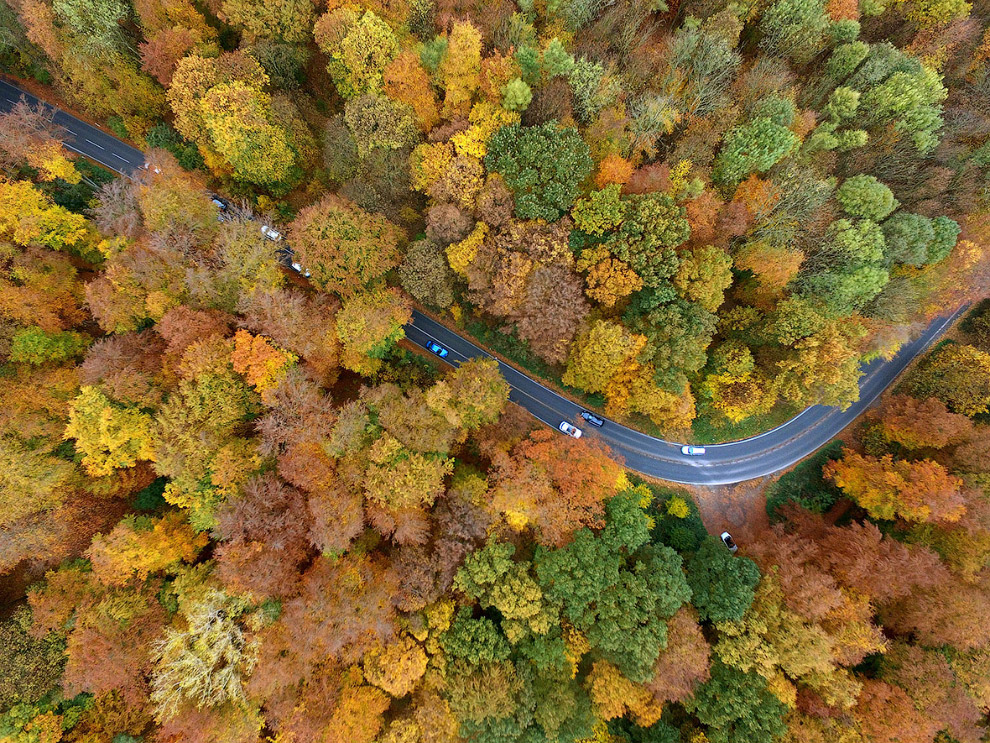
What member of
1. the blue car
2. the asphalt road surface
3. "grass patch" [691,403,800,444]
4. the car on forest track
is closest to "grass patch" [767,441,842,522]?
"grass patch" [691,403,800,444]

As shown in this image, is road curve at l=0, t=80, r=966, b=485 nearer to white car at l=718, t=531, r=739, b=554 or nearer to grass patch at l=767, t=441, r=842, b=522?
grass patch at l=767, t=441, r=842, b=522

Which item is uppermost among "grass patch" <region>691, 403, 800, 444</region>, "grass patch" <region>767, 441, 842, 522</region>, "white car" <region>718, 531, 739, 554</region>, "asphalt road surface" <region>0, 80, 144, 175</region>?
"asphalt road surface" <region>0, 80, 144, 175</region>

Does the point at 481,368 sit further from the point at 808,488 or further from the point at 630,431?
the point at 808,488

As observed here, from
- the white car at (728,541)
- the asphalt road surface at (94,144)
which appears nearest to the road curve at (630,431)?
the asphalt road surface at (94,144)

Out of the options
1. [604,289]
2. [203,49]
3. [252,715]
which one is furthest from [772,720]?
[203,49]

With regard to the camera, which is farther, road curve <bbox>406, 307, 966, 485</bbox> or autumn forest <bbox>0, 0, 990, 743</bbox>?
road curve <bbox>406, 307, 966, 485</bbox>

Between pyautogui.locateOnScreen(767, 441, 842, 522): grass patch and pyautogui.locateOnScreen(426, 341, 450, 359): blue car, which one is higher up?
pyautogui.locateOnScreen(426, 341, 450, 359): blue car

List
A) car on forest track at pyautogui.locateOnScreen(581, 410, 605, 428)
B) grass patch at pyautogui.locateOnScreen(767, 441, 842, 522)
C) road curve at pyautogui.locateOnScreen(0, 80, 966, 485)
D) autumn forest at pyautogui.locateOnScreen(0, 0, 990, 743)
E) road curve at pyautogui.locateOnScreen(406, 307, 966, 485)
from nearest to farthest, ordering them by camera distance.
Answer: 1. autumn forest at pyautogui.locateOnScreen(0, 0, 990, 743)
2. grass patch at pyautogui.locateOnScreen(767, 441, 842, 522)
3. road curve at pyautogui.locateOnScreen(0, 80, 966, 485)
4. car on forest track at pyautogui.locateOnScreen(581, 410, 605, 428)
5. road curve at pyautogui.locateOnScreen(406, 307, 966, 485)
